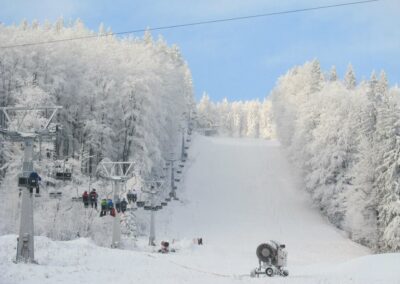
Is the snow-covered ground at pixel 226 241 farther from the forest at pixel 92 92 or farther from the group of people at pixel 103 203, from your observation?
the forest at pixel 92 92

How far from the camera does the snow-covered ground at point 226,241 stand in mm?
20812

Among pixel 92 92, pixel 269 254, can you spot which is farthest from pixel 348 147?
pixel 269 254

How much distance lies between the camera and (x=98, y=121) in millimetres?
54219

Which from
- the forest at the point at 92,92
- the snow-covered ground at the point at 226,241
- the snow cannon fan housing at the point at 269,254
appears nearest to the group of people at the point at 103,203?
the snow-covered ground at the point at 226,241

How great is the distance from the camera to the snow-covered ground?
20.8 m

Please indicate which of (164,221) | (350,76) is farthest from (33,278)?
(350,76)

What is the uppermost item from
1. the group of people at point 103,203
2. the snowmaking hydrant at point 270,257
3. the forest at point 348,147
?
the forest at point 348,147

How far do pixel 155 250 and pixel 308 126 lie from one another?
33.6 m

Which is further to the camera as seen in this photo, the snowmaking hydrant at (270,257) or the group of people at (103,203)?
the group of people at (103,203)

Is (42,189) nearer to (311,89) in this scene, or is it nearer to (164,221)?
(164,221)

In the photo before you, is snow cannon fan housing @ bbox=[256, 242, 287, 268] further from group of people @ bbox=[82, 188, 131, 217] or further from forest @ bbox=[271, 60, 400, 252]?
forest @ bbox=[271, 60, 400, 252]

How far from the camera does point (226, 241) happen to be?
49.2m

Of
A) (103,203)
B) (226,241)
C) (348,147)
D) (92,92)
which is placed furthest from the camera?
(348,147)

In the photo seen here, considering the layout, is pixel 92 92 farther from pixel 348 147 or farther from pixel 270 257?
pixel 270 257
